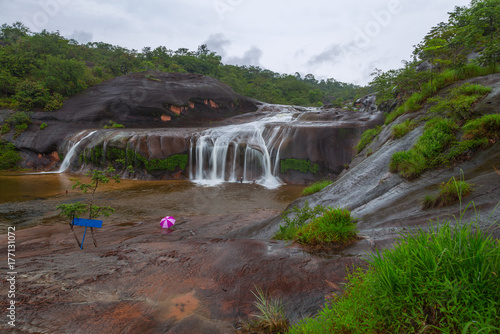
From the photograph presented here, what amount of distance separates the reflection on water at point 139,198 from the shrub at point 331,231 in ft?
24.1

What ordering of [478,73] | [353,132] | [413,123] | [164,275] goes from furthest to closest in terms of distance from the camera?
[353,132]
[478,73]
[413,123]
[164,275]

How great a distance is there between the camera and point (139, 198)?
1284 centimetres

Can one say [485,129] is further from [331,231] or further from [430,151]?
[331,231]

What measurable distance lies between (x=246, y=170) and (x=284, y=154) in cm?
294

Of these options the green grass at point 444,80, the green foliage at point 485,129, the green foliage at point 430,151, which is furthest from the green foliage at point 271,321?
the green grass at point 444,80

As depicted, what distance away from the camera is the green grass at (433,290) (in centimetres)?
127

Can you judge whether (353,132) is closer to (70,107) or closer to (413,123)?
(413,123)

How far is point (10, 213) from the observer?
10211 millimetres

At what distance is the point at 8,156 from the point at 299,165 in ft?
81.1

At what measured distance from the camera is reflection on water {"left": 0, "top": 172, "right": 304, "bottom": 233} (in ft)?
33.5

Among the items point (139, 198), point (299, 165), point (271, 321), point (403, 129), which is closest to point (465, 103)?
point (403, 129)

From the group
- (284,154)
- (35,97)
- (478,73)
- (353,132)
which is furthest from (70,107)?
(478,73)

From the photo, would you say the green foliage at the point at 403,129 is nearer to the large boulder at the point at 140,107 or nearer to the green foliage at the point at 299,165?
the green foliage at the point at 299,165

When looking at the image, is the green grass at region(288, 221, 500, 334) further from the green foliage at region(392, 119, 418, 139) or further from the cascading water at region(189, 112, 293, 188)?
the cascading water at region(189, 112, 293, 188)
